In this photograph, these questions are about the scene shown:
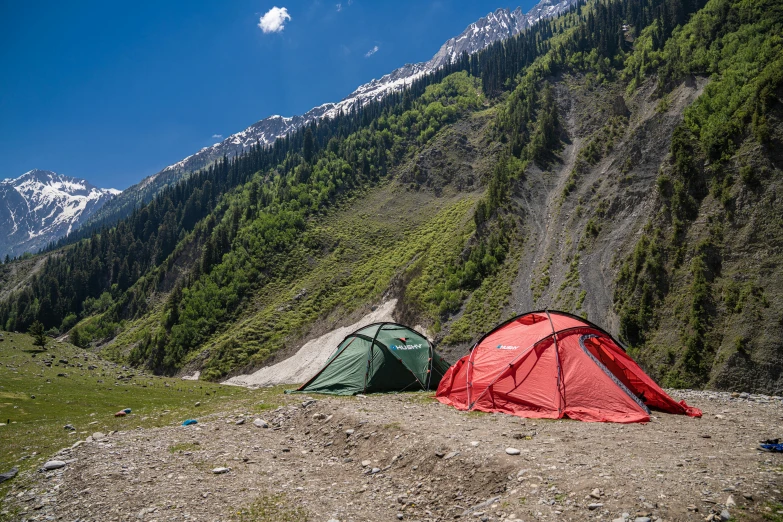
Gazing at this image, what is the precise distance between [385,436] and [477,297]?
37692 millimetres

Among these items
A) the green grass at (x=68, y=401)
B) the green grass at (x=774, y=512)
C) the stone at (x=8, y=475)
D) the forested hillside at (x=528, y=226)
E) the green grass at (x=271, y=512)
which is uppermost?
the forested hillside at (x=528, y=226)

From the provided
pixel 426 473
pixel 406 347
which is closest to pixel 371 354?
pixel 406 347

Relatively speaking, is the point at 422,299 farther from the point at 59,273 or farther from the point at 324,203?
the point at 59,273

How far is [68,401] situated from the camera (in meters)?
21.6

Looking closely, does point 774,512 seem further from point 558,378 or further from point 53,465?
point 53,465

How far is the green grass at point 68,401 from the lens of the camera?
1316 centimetres

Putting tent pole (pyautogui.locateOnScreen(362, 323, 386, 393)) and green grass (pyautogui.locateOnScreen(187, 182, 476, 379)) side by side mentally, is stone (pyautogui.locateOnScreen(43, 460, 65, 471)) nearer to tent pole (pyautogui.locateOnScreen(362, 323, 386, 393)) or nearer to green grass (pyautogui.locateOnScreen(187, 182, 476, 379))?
tent pole (pyautogui.locateOnScreen(362, 323, 386, 393))

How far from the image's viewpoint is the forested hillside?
26578 mm

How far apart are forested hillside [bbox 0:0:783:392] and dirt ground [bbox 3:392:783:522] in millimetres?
16306

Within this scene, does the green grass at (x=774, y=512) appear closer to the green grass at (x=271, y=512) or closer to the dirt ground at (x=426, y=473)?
the dirt ground at (x=426, y=473)

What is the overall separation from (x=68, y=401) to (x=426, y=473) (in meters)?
22.4

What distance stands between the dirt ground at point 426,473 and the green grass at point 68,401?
6.64ft

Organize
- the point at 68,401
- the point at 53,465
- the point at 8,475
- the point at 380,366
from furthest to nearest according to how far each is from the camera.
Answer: the point at 68,401 < the point at 380,366 < the point at 53,465 < the point at 8,475

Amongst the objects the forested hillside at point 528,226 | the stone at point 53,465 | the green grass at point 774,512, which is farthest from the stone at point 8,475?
the forested hillside at point 528,226
